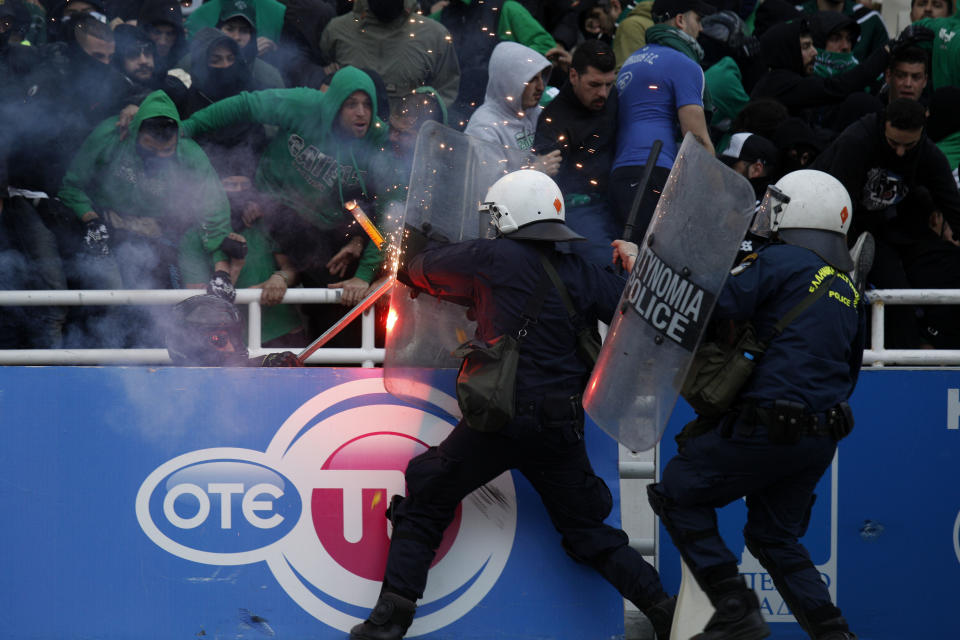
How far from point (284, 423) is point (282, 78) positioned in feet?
10.7

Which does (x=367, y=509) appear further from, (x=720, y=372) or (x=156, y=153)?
(x=156, y=153)

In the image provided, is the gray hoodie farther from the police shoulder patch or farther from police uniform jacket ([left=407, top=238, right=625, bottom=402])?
the police shoulder patch

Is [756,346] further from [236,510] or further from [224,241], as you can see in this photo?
[224,241]

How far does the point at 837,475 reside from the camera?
609cm

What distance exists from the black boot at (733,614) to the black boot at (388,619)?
4.01ft

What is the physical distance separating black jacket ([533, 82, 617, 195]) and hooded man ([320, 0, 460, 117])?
102 centimetres

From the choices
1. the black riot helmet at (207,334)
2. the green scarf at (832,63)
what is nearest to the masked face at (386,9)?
the black riot helmet at (207,334)

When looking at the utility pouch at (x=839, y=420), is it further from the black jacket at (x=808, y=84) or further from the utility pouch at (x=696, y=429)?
the black jacket at (x=808, y=84)

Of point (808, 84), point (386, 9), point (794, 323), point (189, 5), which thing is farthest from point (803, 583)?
point (189, 5)

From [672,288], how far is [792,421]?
28.3 inches

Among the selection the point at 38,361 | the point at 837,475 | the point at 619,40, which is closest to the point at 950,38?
the point at 619,40

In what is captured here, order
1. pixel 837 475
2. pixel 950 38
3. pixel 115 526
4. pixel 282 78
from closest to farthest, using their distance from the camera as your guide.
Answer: pixel 115 526 → pixel 837 475 → pixel 282 78 → pixel 950 38

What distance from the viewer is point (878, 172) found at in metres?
7.19

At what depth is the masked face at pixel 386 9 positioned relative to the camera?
759 centimetres
